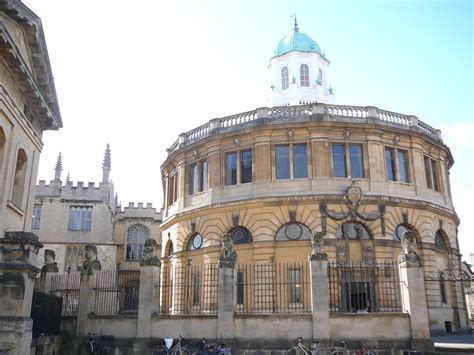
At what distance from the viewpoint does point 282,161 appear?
28359 millimetres

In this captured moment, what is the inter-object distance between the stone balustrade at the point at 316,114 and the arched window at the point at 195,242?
20.5ft

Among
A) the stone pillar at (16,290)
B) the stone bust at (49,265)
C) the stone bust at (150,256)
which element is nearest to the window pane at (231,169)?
the stone bust at (150,256)

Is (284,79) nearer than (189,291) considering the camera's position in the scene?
No

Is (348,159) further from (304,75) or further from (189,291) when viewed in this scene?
(304,75)

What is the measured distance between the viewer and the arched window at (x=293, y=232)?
87.6 ft

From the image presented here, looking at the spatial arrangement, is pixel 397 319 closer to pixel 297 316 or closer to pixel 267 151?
pixel 297 316

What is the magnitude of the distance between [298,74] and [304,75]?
62 cm

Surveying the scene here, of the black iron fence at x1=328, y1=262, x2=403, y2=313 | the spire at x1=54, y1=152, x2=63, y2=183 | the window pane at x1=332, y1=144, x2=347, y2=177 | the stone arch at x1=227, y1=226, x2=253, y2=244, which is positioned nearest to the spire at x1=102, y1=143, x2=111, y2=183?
the spire at x1=54, y1=152, x2=63, y2=183

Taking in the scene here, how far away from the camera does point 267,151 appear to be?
28344 mm

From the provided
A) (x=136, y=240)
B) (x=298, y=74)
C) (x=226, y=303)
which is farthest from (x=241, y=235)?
(x=136, y=240)

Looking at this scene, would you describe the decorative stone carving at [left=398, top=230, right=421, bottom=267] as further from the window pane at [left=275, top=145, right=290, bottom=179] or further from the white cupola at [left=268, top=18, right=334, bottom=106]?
the white cupola at [left=268, top=18, right=334, bottom=106]

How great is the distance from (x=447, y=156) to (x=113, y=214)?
35.7m

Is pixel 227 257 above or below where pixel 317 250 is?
below

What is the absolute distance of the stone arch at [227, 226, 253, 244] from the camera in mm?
27900
